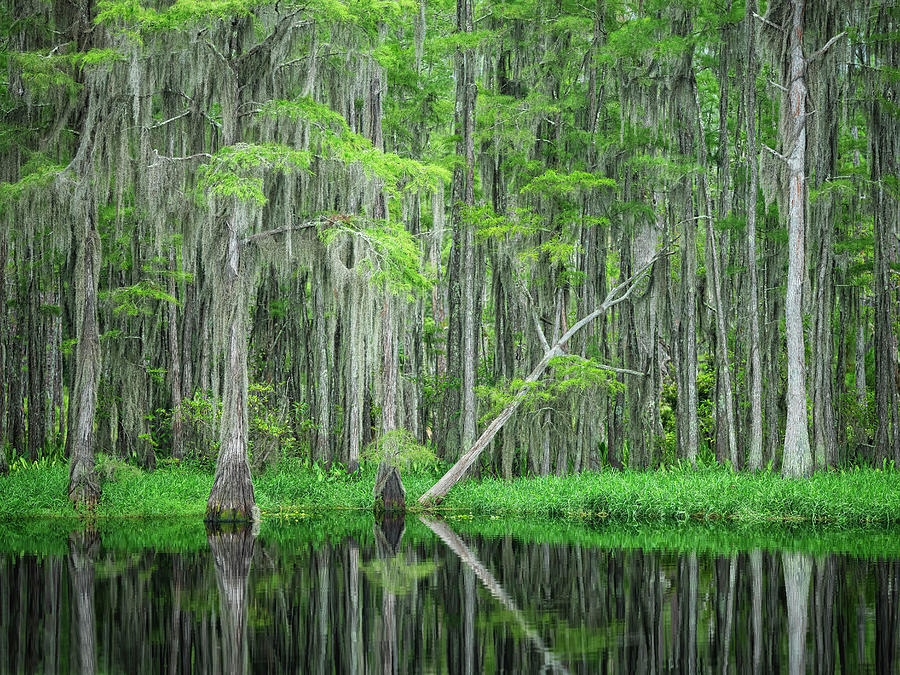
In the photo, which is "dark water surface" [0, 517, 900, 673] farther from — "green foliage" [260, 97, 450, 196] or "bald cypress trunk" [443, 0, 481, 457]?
"bald cypress trunk" [443, 0, 481, 457]

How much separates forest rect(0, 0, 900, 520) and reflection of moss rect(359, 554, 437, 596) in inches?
211

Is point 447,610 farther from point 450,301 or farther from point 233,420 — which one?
point 450,301

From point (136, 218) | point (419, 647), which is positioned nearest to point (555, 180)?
point (136, 218)

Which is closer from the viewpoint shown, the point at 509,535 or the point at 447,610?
the point at 447,610

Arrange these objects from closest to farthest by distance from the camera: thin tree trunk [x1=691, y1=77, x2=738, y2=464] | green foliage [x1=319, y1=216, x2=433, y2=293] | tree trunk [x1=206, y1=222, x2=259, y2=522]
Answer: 1. green foliage [x1=319, y1=216, x2=433, y2=293]
2. tree trunk [x1=206, y1=222, x2=259, y2=522]
3. thin tree trunk [x1=691, y1=77, x2=738, y2=464]

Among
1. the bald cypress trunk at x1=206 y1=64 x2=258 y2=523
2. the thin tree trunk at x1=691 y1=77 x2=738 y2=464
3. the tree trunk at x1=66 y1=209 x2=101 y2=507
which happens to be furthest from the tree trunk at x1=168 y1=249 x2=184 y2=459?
the thin tree trunk at x1=691 y1=77 x2=738 y2=464

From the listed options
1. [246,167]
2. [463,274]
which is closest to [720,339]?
[463,274]

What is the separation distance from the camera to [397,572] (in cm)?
1025

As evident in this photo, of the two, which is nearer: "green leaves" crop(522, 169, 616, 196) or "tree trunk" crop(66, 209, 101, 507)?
"tree trunk" crop(66, 209, 101, 507)

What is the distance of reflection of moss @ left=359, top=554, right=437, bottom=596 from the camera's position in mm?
9320

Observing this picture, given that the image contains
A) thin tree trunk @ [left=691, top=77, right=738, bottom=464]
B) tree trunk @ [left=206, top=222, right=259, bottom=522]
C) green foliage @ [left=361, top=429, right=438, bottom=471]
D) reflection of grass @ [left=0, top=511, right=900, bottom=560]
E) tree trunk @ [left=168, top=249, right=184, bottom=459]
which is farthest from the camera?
tree trunk @ [left=168, top=249, right=184, bottom=459]

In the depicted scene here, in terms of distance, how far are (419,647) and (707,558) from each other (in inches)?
197

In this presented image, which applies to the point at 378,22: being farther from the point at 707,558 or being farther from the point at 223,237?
the point at 707,558

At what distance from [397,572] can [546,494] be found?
7654 mm
